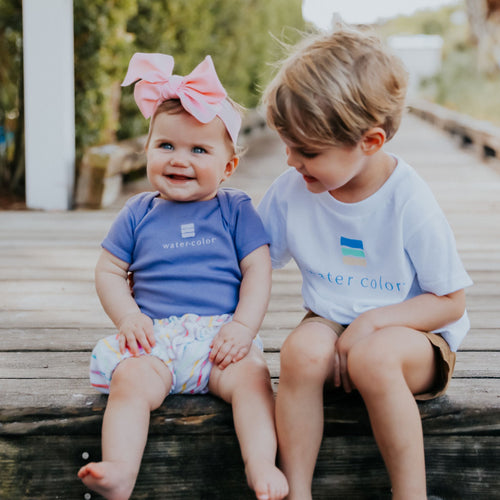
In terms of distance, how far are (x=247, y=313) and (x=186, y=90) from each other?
58 cm

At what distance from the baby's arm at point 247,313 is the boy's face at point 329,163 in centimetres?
28

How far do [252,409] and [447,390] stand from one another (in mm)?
518

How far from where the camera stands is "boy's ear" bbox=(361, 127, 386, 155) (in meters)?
1.65

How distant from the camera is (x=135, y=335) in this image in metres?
1.77

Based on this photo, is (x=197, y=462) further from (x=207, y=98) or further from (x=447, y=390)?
(x=207, y=98)

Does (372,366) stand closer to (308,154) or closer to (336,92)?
(308,154)

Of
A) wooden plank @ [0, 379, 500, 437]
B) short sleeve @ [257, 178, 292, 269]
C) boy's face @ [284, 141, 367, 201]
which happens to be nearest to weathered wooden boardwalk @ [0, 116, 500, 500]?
wooden plank @ [0, 379, 500, 437]

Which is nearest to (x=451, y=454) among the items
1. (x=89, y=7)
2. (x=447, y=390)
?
(x=447, y=390)

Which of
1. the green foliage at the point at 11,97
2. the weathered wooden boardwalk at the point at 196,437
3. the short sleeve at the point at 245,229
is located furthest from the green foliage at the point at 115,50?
the weathered wooden boardwalk at the point at 196,437

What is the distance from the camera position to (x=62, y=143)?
4.82 meters

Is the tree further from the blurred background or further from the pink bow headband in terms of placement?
the pink bow headband

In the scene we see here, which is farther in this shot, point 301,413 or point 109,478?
point 301,413

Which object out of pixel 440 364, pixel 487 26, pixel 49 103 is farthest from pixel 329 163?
pixel 487 26

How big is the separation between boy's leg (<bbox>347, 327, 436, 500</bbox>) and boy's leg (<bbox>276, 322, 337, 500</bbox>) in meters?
0.08
